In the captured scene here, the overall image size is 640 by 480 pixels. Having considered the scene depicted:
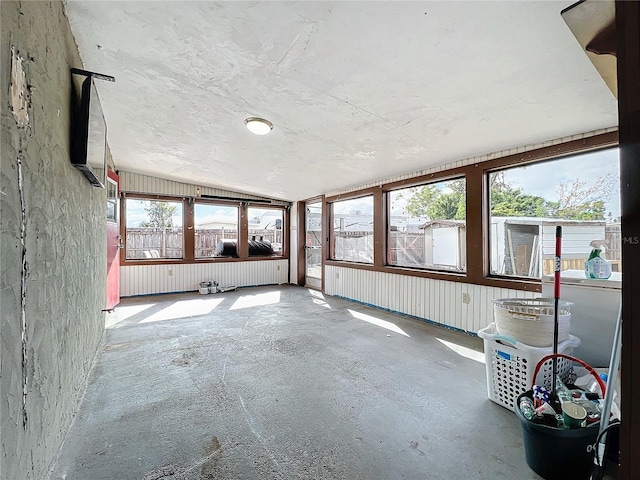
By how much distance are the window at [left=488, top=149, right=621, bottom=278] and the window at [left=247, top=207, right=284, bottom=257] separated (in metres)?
5.32

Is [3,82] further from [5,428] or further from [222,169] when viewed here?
[222,169]

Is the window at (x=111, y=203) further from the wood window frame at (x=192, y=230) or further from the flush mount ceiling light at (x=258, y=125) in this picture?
the flush mount ceiling light at (x=258, y=125)

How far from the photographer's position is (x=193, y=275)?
636 cm

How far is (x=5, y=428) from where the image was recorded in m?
0.88

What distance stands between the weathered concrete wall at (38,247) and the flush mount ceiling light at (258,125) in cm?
137

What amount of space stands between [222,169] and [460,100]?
388cm

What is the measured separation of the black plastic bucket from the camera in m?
1.33

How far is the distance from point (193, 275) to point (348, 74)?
224 inches

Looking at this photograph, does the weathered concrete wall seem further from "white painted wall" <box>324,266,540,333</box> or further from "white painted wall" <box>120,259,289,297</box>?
"white painted wall" <box>120,259,289,297</box>

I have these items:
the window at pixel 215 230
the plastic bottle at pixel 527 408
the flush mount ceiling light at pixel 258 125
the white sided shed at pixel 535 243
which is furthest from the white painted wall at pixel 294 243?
the plastic bottle at pixel 527 408

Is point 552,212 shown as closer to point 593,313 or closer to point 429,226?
point 593,313

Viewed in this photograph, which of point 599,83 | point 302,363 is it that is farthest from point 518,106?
point 302,363

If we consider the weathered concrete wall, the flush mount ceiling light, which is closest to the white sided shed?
the flush mount ceiling light

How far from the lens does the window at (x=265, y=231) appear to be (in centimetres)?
723
